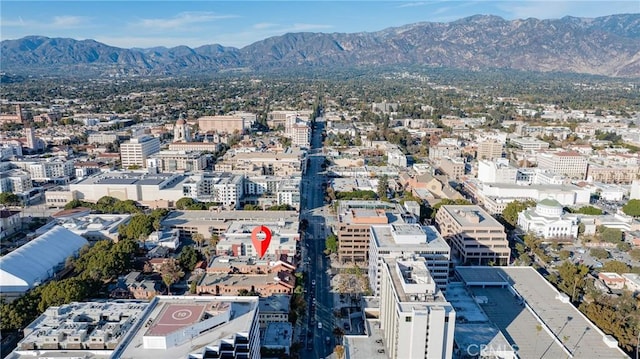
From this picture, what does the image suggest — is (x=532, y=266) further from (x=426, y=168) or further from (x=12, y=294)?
(x=12, y=294)

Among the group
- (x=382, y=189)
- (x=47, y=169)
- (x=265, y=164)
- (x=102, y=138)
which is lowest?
(x=382, y=189)

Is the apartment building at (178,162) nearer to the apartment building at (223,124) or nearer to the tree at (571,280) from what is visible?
the apartment building at (223,124)

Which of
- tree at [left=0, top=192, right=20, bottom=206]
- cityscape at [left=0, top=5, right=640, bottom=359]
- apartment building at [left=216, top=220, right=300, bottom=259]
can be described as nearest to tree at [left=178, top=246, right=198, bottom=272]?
cityscape at [left=0, top=5, right=640, bottom=359]

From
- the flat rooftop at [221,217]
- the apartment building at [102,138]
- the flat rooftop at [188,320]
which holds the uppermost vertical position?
the apartment building at [102,138]

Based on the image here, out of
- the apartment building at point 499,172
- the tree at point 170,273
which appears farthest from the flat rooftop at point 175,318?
the apartment building at point 499,172

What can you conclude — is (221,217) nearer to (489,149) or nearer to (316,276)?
(316,276)

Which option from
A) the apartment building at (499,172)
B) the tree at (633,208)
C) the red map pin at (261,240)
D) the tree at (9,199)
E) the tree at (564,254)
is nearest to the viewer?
the red map pin at (261,240)

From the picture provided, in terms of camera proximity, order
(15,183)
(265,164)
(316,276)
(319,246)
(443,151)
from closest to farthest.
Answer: (316,276) → (319,246) → (15,183) → (265,164) → (443,151)

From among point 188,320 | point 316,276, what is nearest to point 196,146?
point 316,276

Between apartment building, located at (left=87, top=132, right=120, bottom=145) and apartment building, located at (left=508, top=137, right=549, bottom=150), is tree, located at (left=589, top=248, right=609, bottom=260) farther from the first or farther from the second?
apartment building, located at (left=87, top=132, right=120, bottom=145)
